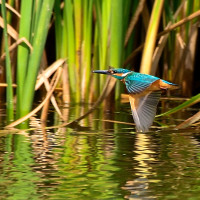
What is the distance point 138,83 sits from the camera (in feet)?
12.6

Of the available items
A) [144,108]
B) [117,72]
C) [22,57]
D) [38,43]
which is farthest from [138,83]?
[22,57]

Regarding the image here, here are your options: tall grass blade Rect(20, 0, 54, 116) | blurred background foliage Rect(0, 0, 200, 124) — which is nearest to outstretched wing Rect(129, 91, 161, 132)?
tall grass blade Rect(20, 0, 54, 116)

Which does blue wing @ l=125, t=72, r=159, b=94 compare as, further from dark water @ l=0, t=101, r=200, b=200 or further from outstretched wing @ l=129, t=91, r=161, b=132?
dark water @ l=0, t=101, r=200, b=200

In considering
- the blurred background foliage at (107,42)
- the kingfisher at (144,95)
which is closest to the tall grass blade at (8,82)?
the blurred background foliage at (107,42)

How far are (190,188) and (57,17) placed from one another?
9.90ft

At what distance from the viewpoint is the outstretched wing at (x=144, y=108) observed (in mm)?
3826

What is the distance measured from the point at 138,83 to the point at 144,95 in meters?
0.17

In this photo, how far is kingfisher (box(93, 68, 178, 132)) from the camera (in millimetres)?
3830

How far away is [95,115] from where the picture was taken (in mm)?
5195

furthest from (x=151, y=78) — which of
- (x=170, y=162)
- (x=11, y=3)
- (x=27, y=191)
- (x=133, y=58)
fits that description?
(x=133, y=58)

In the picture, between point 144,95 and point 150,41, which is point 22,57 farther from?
A: point 150,41

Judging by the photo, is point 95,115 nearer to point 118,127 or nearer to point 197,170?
point 118,127

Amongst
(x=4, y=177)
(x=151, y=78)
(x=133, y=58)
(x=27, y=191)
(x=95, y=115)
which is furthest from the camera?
(x=133, y=58)

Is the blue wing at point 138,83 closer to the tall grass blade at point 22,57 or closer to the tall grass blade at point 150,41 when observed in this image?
the tall grass blade at point 22,57
